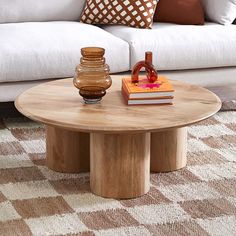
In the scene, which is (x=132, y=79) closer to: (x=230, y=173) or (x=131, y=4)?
(x=230, y=173)

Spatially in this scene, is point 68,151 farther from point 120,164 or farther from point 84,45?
point 84,45

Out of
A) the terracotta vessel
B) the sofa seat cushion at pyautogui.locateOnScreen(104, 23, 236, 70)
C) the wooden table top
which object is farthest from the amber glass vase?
the sofa seat cushion at pyautogui.locateOnScreen(104, 23, 236, 70)

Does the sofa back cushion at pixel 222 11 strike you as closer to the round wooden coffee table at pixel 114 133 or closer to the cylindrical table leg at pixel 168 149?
the round wooden coffee table at pixel 114 133

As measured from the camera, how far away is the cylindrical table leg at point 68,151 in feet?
12.1

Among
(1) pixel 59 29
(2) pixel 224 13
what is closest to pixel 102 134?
(1) pixel 59 29

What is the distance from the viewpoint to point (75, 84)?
3557 millimetres

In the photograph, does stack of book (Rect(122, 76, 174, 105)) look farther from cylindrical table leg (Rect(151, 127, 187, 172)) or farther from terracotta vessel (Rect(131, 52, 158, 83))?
cylindrical table leg (Rect(151, 127, 187, 172))

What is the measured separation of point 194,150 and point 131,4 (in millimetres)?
1164

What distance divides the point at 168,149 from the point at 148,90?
0.35 metres

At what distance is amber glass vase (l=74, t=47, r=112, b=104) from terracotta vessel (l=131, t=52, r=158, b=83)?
0.16 metres

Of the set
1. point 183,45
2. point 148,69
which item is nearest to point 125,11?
point 183,45

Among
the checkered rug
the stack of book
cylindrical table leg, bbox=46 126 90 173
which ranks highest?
the stack of book

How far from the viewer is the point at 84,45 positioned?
4.41 metres

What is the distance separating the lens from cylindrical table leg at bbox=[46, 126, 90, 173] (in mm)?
3689
